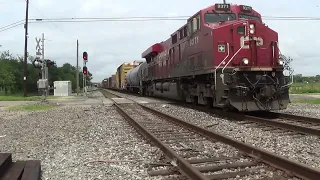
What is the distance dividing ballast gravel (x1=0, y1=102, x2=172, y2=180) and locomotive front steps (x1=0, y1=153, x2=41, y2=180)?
8.8 inches

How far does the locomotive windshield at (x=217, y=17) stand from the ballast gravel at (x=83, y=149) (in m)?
4.89

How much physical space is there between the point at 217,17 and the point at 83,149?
756 cm

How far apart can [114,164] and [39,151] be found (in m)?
2.09

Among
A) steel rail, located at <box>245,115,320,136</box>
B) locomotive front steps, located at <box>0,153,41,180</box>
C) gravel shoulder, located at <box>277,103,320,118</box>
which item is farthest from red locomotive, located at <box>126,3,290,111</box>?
locomotive front steps, located at <box>0,153,41,180</box>

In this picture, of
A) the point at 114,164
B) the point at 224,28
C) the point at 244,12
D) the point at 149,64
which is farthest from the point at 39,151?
the point at 149,64

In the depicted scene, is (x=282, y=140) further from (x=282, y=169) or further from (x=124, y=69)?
(x=124, y=69)

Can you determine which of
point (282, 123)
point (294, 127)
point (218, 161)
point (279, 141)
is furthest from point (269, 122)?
point (218, 161)

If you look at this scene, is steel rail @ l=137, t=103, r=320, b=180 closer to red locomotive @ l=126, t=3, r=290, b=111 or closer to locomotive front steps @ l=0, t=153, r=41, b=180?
locomotive front steps @ l=0, t=153, r=41, b=180

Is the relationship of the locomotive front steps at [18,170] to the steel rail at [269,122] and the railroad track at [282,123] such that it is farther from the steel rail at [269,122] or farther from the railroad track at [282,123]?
the steel rail at [269,122]

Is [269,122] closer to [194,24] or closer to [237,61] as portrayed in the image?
[237,61]

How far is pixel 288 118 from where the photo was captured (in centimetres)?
1028

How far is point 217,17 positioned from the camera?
11984mm

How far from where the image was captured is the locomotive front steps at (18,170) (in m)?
4.15

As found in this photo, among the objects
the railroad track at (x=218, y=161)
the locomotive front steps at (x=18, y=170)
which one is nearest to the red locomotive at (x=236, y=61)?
the railroad track at (x=218, y=161)
